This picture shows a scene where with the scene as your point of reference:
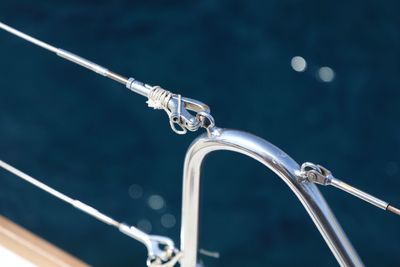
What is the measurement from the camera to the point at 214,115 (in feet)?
8.96

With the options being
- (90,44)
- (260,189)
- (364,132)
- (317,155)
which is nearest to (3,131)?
(90,44)

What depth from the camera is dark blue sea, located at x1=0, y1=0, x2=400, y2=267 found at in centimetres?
246

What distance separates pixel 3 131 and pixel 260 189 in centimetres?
101

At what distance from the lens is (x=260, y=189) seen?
2553mm

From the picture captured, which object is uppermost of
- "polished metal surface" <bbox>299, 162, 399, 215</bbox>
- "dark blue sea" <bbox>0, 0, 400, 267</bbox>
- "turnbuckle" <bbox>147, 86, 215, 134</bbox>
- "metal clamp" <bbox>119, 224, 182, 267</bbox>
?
"dark blue sea" <bbox>0, 0, 400, 267</bbox>

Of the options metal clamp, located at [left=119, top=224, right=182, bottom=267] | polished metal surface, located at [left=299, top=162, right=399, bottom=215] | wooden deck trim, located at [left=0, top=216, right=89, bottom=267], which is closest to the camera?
polished metal surface, located at [left=299, top=162, right=399, bottom=215]

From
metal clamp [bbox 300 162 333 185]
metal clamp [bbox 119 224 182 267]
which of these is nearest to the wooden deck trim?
metal clamp [bbox 119 224 182 267]

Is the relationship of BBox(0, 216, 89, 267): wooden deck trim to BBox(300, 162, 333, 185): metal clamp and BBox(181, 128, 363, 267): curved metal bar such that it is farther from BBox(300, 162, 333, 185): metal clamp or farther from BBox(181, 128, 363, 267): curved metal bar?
BBox(300, 162, 333, 185): metal clamp

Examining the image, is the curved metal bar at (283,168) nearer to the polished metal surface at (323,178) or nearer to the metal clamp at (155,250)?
the polished metal surface at (323,178)

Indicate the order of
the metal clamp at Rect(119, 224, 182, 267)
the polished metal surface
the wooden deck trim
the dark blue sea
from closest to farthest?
the polished metal surface
the metal clamp at Rect(119, 224, 182, 267)
the wooden deck trim
the dark blue sea

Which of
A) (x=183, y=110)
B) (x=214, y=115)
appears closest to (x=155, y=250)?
(x=183, y=110)

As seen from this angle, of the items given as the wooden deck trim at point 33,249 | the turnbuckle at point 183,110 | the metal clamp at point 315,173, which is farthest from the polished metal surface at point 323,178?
the wooden deck trim at point 33,249

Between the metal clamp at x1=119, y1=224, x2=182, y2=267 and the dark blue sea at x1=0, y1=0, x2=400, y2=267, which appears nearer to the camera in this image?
the metal clamp at x1=119, y1=224, x2=182, y2=267

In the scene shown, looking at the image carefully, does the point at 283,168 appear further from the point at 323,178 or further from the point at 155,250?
the point at 155,250
